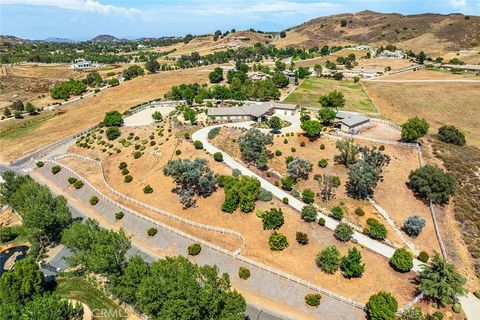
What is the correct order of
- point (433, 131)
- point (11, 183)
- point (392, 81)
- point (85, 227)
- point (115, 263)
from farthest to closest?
1. point (392, 81)
2. point (433, 131)
3. point (11, 183)
4. point (85, 227)
5. point (115, 263)

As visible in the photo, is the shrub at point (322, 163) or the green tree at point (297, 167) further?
the shrub at point (322, 163)

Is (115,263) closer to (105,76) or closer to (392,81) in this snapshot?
(392,81)

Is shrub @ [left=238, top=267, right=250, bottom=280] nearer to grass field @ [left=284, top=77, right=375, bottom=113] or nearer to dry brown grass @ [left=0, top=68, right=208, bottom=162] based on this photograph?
grass field @ [left=284, top=77, right=375, bottom=113]

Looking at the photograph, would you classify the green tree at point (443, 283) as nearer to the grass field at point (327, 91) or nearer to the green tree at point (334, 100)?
the green tree at point (334, 100)

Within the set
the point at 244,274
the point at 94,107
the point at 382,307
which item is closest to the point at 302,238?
the point at 244,274

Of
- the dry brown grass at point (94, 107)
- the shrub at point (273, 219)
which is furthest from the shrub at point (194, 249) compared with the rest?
the dry brown grass at point (94, 107)

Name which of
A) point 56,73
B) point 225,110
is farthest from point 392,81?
point 56,73
